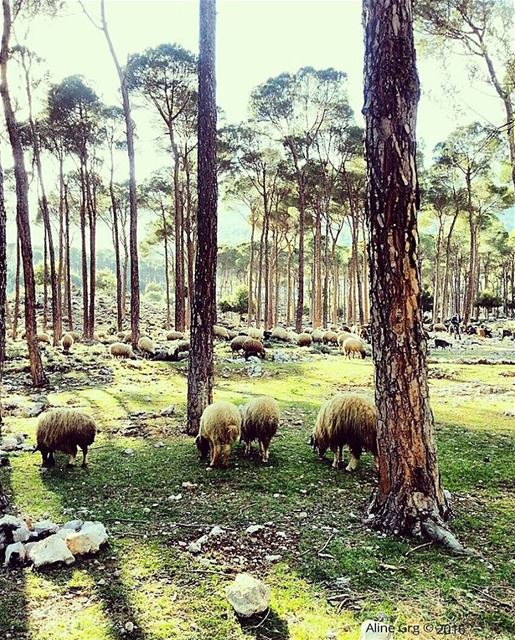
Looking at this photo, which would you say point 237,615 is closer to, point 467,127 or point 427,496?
point 427,496

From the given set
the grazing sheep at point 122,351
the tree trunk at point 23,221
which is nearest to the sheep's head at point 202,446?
the tree trunk at point 23,221

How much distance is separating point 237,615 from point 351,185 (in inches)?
1321

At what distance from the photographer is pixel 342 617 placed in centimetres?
335

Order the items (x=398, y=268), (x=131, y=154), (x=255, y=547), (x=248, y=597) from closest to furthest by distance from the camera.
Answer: (x=248, y=597) → (x=255, y=547) → (x=398, y=268) → (x=131, y=154)

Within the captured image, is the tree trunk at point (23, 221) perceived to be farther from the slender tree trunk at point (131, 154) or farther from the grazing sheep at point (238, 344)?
the grazing sheep at point (238, 344)

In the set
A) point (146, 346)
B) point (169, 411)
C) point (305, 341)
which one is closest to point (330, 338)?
point (305, 341)

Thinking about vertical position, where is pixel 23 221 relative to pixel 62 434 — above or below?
above

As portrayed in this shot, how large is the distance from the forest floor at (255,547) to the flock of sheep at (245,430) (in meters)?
0.25

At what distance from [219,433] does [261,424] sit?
2.06 ft

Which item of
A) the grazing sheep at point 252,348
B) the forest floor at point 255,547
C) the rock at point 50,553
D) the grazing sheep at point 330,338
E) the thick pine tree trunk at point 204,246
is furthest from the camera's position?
the grazing sheep at point 330,338

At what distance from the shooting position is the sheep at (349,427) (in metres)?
6.61

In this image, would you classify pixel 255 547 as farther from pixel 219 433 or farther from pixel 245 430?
pixel 245 430

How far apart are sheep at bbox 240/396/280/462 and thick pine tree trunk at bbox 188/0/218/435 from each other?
4.38 ft

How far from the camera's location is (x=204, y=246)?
8492mm
